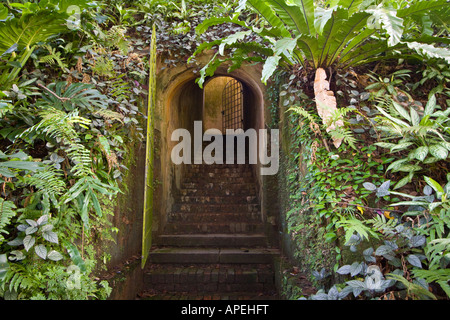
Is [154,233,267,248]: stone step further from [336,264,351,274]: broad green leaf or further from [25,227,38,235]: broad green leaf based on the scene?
[25,227,38,235]: broad green leaf

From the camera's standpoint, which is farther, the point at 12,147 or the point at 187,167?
the point at 187,167

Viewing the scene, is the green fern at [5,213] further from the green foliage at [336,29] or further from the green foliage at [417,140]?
the green foliage at [417,140]

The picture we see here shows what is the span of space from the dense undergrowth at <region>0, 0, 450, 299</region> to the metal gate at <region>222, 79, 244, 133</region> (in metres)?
6.59

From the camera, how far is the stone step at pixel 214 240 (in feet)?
12.8

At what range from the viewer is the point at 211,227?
168 inches

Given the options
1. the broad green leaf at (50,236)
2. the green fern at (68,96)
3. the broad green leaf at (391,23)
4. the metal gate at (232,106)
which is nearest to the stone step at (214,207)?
the green fern at (68,96)

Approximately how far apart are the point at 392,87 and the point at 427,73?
389mm

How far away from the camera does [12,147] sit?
1997mm

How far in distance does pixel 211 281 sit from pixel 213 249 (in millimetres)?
526

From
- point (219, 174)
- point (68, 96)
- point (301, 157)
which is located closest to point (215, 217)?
point (219, 174)

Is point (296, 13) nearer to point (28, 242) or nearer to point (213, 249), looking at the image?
point (28, 242)

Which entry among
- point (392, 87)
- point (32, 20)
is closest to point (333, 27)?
point (392, 87)
